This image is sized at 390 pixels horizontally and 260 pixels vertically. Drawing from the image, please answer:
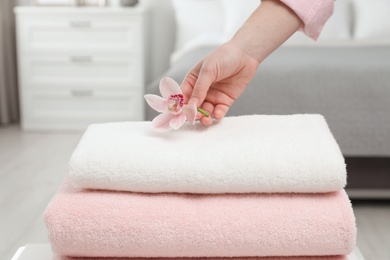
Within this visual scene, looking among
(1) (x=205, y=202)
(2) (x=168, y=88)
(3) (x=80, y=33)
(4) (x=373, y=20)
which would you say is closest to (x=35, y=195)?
(3) (x=80, y=33)

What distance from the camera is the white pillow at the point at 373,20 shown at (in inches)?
162

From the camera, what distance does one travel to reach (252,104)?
101 inches

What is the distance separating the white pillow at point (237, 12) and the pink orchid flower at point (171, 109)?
3268mm

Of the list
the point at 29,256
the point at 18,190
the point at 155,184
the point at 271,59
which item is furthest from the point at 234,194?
the point at 18,190

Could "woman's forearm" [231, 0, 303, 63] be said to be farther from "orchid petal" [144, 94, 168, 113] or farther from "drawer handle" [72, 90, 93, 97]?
"drawer handle" [72, 90, 93, 97]

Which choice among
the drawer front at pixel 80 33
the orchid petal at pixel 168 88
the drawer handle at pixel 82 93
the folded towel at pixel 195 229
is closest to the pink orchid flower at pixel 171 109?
the orchid petal at pixel 168 88

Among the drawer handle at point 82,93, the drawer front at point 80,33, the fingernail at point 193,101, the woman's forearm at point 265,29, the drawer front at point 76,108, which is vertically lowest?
the drawer front at point 76,108

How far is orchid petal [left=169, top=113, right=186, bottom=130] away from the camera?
0.88 m

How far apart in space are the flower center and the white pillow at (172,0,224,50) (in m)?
3.56

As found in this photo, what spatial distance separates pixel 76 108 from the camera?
4.38 metres

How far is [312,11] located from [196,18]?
344 cm

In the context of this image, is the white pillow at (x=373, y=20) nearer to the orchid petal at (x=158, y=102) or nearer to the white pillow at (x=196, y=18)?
the white pillow at (x=196, y=18)

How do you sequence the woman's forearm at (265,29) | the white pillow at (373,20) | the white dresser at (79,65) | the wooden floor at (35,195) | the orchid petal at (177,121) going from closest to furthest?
1. the orchid petal at (177,121)
2. the woman's forearm at (265,29)
3. the wooden floor at (35,195)
4. the white pillow at (373,20)
5. the white dresser at (79,65)

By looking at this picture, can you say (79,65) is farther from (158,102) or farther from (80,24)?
(158,102)
